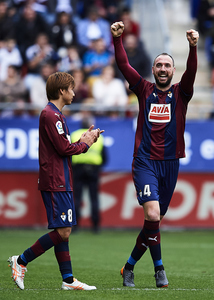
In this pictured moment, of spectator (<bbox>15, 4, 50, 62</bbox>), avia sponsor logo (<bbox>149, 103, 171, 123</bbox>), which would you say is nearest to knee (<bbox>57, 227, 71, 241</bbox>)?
avia sponsor logo (<bbox>149, 103, 171, 123</bbox>)

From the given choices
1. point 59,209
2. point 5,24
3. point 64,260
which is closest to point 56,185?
point 59,209

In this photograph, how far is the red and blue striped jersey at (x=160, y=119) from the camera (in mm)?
6820

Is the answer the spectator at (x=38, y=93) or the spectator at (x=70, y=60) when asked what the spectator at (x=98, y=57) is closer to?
the spectator at (x=70, y=60)

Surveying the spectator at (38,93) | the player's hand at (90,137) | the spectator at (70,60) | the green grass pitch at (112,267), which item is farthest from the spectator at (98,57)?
the player's hand at (90,137)

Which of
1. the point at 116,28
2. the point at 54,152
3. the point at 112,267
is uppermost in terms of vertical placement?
the point at 116,28

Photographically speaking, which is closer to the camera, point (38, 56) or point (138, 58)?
point (38, 56)

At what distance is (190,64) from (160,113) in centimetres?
59

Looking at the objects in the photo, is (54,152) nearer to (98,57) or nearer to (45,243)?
(45,243)

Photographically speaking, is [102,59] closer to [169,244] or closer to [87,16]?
[87,16]

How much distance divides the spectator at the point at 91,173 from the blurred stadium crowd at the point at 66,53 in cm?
98

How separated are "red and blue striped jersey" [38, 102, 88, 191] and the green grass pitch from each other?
3.31ft

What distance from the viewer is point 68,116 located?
1433cm

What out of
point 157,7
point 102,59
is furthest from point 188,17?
point 102,59

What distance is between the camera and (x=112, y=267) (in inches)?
342
